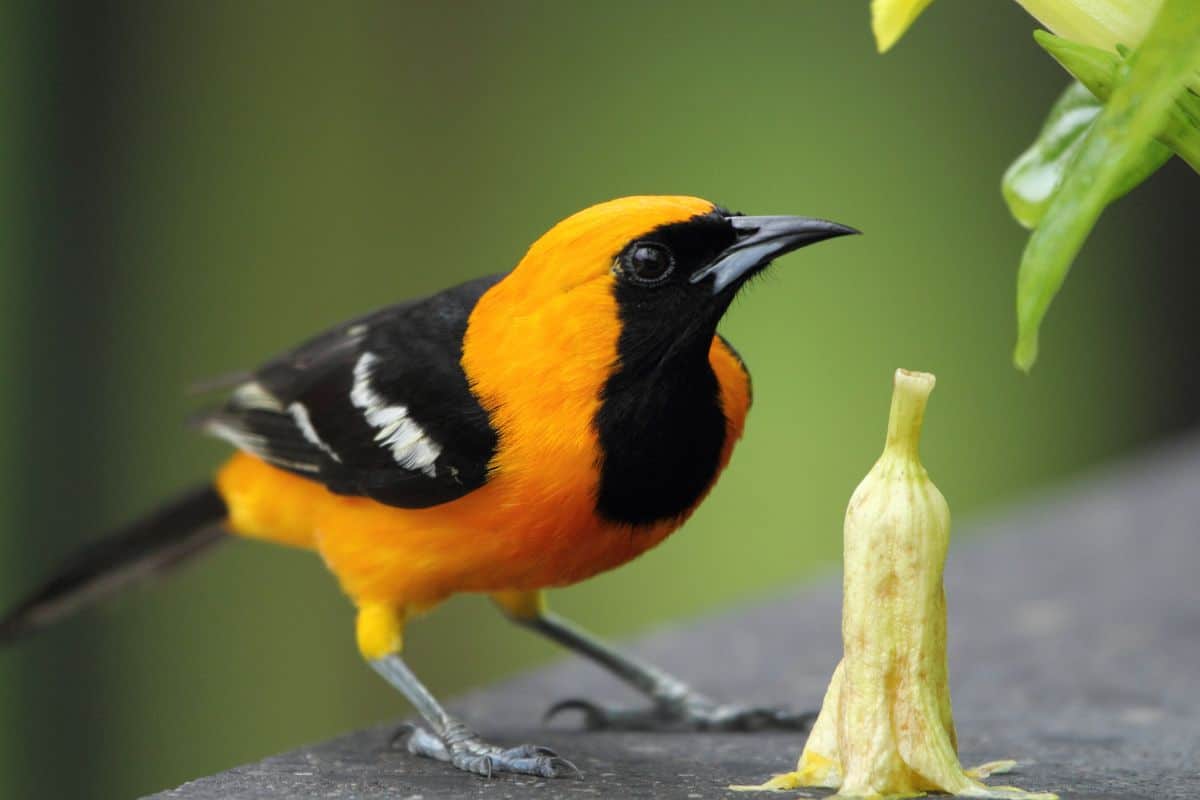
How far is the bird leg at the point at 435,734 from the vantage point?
110 inches

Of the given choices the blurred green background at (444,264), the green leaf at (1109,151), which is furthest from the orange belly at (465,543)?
the blurred green background at (444,264)

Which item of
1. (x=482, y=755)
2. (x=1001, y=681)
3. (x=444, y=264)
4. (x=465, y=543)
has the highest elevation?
(x=444, y=264)

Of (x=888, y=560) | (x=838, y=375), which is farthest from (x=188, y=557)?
(x=838, y=375)

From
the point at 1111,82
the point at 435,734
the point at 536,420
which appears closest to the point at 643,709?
the point at 435,734

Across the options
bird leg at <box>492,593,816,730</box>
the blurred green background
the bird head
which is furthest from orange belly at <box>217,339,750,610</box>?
the blurred green background

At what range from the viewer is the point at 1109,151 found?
1.87 meters

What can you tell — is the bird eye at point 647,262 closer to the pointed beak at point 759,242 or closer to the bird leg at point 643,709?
the pointed beak at point 759,242

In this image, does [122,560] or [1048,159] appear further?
[122,560]

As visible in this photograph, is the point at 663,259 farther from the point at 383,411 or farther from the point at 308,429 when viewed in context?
the point at 308,429

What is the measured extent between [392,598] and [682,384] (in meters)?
0.78

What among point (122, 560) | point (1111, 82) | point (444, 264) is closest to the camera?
point (1111, 82)

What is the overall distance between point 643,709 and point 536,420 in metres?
1.02

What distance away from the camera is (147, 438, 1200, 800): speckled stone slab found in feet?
8.80

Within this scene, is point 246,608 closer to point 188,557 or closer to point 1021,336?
point 188,557
